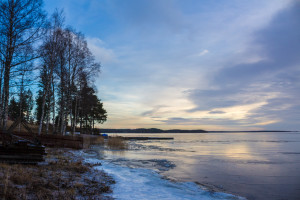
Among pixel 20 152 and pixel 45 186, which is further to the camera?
pixel 20 152

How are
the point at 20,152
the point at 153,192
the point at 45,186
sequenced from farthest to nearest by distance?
the point at 20,152, the point at 153,192, the point at 45,186

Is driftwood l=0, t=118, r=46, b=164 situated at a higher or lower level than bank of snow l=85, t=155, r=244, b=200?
higher

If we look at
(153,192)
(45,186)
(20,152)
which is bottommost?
(153,192)

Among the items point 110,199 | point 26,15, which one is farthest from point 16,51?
point 110,199

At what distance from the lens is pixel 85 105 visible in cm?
3947

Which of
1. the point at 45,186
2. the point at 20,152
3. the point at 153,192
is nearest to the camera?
the point at 45,186

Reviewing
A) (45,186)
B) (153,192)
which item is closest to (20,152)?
(45,186)

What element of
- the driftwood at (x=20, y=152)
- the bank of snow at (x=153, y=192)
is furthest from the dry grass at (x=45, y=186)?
the driftwood at (x=20, y=152)

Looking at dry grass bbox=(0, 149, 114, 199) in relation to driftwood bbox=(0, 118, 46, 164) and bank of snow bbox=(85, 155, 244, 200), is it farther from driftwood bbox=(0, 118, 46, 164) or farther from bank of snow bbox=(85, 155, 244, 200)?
driftwood bbox=(0, 118, 46, 164)

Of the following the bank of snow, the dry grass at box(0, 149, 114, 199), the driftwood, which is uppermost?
the driftwood

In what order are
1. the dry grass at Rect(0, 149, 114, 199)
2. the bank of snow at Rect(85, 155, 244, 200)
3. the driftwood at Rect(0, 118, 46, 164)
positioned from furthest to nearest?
the driftwood at Rect(0, 118, 46, 164), the bank of snow at Rect(85, 155, 244, 200), the dry grass at Rect(0, 149, 114, 199)

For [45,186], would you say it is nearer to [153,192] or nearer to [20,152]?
[20,152]

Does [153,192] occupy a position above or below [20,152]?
below

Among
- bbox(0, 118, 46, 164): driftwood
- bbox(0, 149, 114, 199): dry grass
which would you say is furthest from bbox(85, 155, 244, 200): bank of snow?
bbox(0, 118, 46, 164): driftwood
